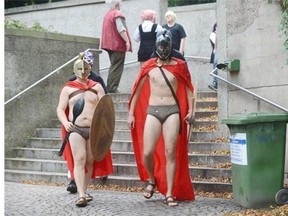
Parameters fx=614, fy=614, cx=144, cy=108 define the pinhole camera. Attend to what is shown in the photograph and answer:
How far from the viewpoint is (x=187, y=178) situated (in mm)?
7977

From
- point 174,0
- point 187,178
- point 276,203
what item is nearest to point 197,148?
point 187,178

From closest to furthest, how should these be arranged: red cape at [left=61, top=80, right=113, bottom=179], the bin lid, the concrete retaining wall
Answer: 1. the bin lid
2. red cape at [left=61, top=80, right=113, bottom=179]
3. the concrete retaining wall

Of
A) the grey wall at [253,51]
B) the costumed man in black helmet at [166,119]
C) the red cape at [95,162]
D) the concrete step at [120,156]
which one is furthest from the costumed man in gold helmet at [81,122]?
the grey wall at [253,51]

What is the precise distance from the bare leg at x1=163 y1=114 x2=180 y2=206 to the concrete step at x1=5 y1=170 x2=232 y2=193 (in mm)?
1087

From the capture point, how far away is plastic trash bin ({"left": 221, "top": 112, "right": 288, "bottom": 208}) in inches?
281

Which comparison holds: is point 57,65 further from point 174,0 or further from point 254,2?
point 174,0

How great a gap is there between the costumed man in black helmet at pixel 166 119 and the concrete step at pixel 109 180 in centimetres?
69

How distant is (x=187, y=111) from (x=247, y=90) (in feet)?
6.26

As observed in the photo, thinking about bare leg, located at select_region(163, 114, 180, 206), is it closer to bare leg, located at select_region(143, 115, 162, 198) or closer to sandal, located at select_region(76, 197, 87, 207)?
bare leg, located at select_region(143, 115, 162, 198)

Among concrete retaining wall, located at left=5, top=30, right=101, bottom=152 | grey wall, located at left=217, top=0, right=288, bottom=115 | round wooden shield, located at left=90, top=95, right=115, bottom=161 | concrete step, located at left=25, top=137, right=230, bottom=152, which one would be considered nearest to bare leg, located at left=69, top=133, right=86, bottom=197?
round wooden shield, located at left=90, top=95, right=115, bottom=161

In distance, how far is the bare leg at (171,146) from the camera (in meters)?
7.64

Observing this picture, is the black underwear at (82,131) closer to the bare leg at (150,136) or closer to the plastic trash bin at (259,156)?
the bare leg at (150,136)

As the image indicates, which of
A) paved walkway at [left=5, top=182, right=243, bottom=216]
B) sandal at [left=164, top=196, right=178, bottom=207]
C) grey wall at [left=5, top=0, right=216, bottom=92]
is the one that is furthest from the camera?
grey wall at [left=5, top=0, right=216, bottom=92]

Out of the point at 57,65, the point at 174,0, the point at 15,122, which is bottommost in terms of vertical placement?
the point at 15,122
